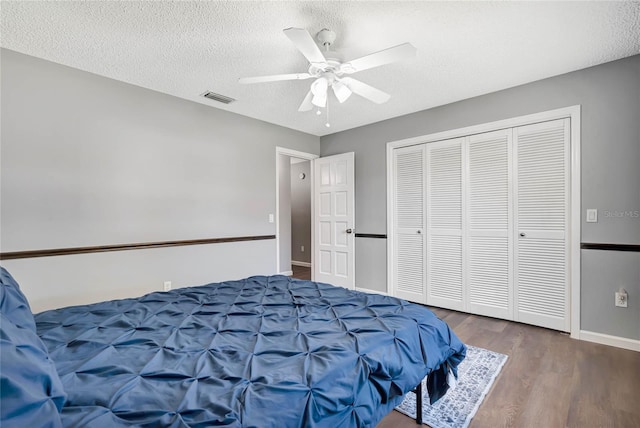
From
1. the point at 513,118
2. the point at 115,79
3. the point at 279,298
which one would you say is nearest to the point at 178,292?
the point at 279,298

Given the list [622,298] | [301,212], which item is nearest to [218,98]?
[301,212]

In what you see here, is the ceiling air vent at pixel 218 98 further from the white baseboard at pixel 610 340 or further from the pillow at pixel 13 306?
the white baseboard at pixel 610 340

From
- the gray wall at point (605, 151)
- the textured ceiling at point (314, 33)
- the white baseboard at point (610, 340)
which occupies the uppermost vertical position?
the textured ceiling at point (314, 33)

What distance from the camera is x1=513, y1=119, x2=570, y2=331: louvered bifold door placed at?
285 cm

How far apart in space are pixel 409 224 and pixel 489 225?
0.94 metres

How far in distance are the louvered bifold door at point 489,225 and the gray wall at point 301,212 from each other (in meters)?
3.82

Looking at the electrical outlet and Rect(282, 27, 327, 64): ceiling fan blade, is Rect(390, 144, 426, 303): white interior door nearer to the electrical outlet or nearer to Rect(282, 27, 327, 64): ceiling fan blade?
the electrical outlet

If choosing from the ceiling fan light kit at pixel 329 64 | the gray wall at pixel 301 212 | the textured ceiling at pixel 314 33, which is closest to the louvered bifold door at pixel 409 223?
the textured ceiling at pixel 314 33

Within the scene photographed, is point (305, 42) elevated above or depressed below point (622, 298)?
above

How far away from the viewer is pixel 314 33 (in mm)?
2162

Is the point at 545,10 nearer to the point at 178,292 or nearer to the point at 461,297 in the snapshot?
the point at 461,297

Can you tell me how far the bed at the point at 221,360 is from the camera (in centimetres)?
82

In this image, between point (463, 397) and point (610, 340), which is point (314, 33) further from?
point (610, 340)

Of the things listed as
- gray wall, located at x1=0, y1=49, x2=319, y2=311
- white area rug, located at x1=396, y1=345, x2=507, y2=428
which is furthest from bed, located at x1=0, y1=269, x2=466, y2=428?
gray wall, located at x1=0, y1=49, x2=319, y2=311
